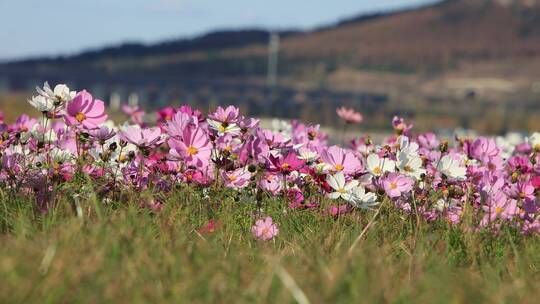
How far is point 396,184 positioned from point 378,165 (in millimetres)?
196

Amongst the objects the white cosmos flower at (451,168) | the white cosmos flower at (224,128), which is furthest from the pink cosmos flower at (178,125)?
the white cosmos flower at (451,168)

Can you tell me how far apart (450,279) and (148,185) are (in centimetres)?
181

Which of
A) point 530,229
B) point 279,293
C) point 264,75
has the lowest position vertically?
point 264,75

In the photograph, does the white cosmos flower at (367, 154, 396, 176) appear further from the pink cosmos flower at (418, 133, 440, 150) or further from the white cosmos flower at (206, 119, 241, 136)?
the pink cosmos flower at (418, 133, 440, 150)

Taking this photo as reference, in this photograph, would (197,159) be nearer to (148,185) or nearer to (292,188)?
(148,185)

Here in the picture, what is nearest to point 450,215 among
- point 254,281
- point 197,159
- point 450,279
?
point 197,159

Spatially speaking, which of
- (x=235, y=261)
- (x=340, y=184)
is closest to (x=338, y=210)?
(x=340, y=184)

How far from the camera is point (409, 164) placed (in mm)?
4535

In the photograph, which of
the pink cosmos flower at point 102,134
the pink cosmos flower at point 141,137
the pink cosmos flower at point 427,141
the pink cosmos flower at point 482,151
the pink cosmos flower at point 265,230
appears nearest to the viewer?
the pink cosmos flower at point 265,230

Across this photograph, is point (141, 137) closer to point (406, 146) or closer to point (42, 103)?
point (42, 103)

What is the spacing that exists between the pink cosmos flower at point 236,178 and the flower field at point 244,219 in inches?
0.6

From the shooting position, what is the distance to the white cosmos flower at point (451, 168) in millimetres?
4641

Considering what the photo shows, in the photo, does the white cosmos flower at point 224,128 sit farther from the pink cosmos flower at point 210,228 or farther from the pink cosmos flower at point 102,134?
the pink cosmos flower at point 210,228

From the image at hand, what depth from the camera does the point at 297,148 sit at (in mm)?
5016
